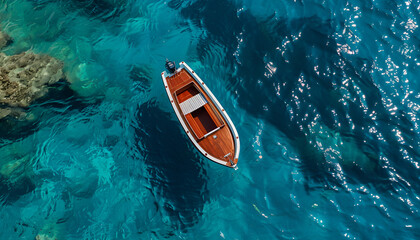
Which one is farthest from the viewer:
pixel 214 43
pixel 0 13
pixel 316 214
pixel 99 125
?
pixel 0 13

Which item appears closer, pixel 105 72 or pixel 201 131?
pixel 201 131

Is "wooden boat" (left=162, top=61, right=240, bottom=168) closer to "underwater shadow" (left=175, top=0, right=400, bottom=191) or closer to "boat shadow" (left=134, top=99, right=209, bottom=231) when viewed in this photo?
"boat shadow" (left=134, top=99, right=209, bottom=231)

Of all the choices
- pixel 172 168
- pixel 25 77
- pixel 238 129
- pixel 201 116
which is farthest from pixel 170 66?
pixel 25 77

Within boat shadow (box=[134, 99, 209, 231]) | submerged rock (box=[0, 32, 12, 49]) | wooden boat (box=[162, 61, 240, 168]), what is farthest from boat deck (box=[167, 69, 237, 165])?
submerged rock (box=[0, 32, 12, 49])

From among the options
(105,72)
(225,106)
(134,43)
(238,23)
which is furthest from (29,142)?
(238,23)

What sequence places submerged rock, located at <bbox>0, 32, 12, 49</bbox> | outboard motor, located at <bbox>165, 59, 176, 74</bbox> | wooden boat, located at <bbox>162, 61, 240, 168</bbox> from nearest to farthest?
wooden boat, located at <bbox>162, 61, 240, 168</bbox> → outboard motor, located at <bbox>165, 59, 176, 74</bbox> → submerged rock, located at <bbox>0, 32, 12, 49</bbox>

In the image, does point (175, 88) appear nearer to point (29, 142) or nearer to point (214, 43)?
point (214, 43)

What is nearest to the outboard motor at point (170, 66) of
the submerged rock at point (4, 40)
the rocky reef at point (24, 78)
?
the rocky reef at point (24, 78)

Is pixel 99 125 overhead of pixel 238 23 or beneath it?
beneath
